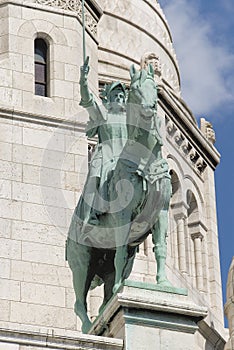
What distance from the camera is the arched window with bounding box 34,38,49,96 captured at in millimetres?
29109

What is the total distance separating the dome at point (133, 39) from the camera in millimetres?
33906

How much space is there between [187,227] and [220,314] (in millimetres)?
1858

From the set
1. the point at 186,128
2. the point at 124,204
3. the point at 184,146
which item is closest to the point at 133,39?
the point at 186,128

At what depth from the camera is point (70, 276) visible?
88.7 ft

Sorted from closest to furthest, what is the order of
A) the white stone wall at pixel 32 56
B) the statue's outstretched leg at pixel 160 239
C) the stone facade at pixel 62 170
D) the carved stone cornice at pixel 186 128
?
the statue's outstretched leg at pixel 160 239, the stone facade at pixel 62 170, the white stone wall at pixel 32 56, the carved stone cornice at pixel 186 128

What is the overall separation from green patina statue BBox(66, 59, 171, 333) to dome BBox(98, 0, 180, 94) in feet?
33.7

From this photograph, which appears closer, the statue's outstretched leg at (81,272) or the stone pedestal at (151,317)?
the stone pedestal at (151,317)

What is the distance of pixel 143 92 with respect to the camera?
22625 mm

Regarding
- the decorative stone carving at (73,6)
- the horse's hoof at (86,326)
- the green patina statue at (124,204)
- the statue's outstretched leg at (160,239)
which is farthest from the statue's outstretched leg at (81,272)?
the decorative stone carving at (73,6)

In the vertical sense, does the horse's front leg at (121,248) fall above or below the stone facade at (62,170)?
below

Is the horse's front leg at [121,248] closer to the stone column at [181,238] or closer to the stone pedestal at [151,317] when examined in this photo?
the stone pedestal at [151,317]

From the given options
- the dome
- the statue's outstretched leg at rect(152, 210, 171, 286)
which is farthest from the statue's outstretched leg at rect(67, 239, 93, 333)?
the dome

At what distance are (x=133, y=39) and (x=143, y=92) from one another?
12491 mm

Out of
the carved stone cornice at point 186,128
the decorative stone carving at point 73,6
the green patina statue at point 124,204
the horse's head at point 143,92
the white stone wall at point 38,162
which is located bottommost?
the green patina statue at point 124,204
